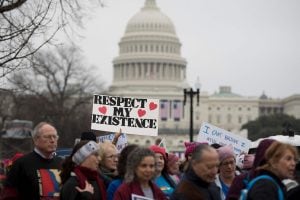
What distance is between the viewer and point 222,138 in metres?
14.0

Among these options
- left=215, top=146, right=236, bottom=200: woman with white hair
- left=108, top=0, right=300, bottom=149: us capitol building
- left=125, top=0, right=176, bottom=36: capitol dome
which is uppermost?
left=125, top=0, right=176, bottom=36: capitol dome

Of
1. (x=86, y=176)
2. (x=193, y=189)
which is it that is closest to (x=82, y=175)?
(x=86, y=176)

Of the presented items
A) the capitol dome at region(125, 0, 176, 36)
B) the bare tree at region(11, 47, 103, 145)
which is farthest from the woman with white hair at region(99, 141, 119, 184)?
the capitol dome at region(125, 0, 176, 36)

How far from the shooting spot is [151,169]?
7844 millimetres

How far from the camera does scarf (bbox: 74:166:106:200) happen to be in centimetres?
822

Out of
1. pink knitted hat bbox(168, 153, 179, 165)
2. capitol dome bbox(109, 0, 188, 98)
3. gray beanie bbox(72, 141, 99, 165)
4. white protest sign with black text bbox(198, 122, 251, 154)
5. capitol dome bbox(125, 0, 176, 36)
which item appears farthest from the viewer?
capitol dome bbox(125, 0, 176, 36)

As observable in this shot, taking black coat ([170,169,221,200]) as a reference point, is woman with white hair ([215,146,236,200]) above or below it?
above

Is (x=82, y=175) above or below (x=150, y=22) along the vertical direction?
below

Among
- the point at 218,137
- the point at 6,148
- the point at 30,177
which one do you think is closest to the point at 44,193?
the point at 30,177

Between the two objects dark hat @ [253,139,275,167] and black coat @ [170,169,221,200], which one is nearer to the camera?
dark hat @ [253,139,275,167]

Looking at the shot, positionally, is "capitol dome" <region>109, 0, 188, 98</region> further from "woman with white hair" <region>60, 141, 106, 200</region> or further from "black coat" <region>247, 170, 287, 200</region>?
"black coat" <region>247, 170, 287, 200</region>

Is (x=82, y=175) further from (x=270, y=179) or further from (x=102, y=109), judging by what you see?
(x=102, y=109)

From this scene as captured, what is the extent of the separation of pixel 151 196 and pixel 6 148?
3763 centimetres

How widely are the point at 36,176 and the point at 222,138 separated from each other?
5652 mm
